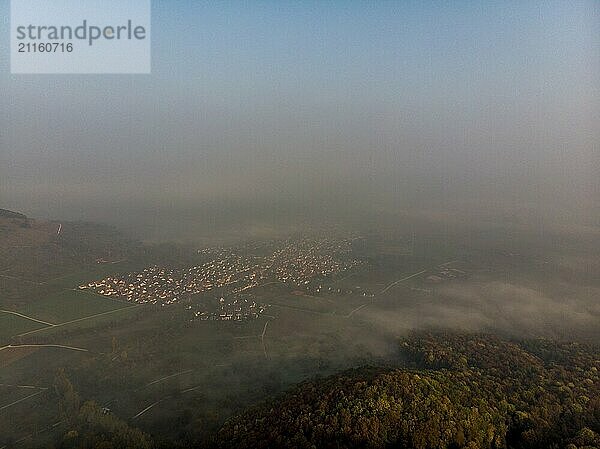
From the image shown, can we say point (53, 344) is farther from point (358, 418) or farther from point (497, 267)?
point (497, 267)

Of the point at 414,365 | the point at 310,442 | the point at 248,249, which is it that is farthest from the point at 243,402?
the point at 248,249

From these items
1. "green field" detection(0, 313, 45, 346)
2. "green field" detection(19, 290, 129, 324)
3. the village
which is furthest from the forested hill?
"green field" detection(19, 290, 129, 324)

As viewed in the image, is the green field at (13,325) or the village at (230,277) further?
the village at (230,277)

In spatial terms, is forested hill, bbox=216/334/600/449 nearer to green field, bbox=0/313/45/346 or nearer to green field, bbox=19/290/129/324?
green field, bbox=0/313/45/346

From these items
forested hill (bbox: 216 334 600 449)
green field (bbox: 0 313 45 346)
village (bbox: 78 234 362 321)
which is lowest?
green field (bbox: 0 313 45 346)

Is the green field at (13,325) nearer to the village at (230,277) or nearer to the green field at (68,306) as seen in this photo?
the green field at (68,306)

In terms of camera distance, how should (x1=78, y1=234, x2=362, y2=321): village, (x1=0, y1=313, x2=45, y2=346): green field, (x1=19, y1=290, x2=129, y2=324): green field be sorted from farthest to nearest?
(x1=78, y1=234, x2=362, y2=321): village → (x1=19, y1=290, x2=129, y2=324): green field → (x1=0, y1=313, x2=45, y2=346): green field

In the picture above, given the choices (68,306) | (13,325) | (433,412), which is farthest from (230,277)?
(433,412)

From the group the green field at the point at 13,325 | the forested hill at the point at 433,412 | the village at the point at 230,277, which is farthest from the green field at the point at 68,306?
the forested hill at the point at 433,412
